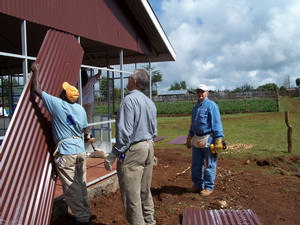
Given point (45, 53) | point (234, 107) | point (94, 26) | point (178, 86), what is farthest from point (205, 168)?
point (178, 86)

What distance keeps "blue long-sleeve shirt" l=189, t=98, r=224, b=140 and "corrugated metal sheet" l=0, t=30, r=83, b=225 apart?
2407 mm

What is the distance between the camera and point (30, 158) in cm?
315

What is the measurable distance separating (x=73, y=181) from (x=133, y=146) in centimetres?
106

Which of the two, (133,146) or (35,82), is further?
(35,82)

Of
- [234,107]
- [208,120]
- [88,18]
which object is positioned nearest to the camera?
[208,120]

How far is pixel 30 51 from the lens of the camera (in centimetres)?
745

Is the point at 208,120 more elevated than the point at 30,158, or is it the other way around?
the point at 208,120

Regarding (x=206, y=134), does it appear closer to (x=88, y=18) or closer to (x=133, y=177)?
(x=133, y=177)

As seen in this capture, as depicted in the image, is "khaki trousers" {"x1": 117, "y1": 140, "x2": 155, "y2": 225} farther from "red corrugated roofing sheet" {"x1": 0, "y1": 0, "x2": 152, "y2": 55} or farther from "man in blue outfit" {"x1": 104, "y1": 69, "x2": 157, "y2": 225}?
"red corrugated roofing sheet" {"x1": 0, "y1": 0, "x2": 152, "y2": 55}

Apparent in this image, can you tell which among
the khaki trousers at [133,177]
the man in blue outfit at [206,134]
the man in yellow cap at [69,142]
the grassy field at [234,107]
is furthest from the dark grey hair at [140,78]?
the grassy field at [234,107]

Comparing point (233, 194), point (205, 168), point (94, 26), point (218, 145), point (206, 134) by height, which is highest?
point (94, 26)

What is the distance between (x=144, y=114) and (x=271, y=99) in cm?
2782

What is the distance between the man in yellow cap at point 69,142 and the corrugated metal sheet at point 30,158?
199 mm

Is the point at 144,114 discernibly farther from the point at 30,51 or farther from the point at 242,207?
the point at 30,51
